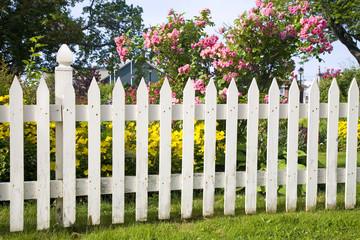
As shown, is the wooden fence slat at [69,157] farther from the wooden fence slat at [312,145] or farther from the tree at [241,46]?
the tree at [241,46]

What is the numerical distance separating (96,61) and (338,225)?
22.2 m

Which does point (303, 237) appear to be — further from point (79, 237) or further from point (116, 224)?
point (79, 237)

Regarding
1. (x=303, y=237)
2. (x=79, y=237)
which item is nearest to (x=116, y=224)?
(x=79, y=237)

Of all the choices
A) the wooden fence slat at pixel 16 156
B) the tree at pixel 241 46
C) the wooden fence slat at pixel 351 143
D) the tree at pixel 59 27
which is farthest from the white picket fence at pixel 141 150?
the tree at pixel 59 27

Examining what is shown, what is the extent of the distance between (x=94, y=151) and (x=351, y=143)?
2.72 metres

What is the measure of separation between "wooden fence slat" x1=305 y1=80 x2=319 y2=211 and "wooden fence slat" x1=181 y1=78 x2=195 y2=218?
49.3 inches

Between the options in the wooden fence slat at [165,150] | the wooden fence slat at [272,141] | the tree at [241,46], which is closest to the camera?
the wooden fence slat at [165,150]

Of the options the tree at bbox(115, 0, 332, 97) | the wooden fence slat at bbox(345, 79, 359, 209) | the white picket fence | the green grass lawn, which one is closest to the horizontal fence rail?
the white picket fence

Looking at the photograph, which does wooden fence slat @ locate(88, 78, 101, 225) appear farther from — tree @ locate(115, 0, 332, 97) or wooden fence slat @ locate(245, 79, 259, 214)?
tree @ locate(115, 0, 332, 97)

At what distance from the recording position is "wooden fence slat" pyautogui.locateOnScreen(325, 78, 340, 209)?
3982mm

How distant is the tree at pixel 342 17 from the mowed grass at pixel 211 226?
50.4ft

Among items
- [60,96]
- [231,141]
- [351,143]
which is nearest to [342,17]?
[351,143]

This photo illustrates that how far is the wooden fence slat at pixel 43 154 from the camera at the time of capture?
10.7 feet

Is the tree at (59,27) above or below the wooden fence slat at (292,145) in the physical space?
above
